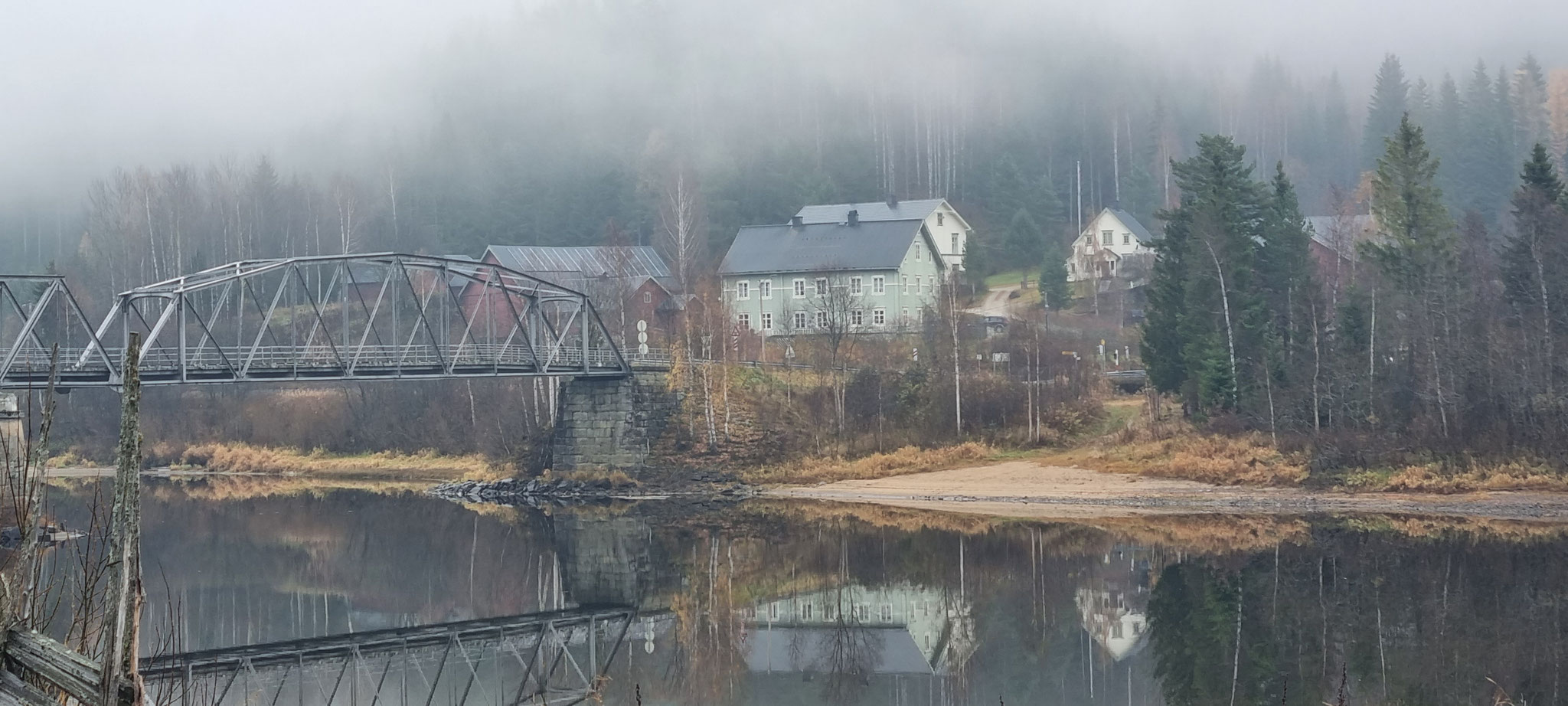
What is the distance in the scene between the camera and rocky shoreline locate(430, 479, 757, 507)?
6125cm

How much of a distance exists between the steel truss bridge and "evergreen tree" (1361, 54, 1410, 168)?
6756 cm

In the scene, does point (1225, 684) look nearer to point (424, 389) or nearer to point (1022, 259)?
point (424, 389)

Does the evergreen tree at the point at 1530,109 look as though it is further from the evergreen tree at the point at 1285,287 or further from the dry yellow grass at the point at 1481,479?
the dry yellow grass at the point at 1481,479

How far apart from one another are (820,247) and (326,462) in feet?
92.0

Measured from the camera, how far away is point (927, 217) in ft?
298

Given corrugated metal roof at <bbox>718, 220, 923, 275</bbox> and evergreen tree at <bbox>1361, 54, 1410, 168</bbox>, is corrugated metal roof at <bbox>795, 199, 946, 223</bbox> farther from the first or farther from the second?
evergreen tree at <bbox>1361, 54, 1410, 168</bbox>

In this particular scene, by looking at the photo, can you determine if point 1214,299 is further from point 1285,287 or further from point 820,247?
point 820,247

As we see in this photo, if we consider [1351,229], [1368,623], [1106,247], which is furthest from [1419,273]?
[1106,247]

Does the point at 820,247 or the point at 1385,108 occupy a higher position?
the point at 1385,108

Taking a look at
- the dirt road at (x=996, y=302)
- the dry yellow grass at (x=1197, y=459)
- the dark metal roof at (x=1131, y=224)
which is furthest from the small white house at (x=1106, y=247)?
the dry yellow grass at (x=1197, y=459)

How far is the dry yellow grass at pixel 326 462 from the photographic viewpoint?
232 ft

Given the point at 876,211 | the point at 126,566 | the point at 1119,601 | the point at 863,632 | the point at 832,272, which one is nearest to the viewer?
the point at 126,566

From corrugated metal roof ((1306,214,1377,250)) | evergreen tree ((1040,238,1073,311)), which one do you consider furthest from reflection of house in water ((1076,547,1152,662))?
evergreen tree ((1040,238,1073,311))

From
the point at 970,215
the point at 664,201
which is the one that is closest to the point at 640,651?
the point at 664,201
